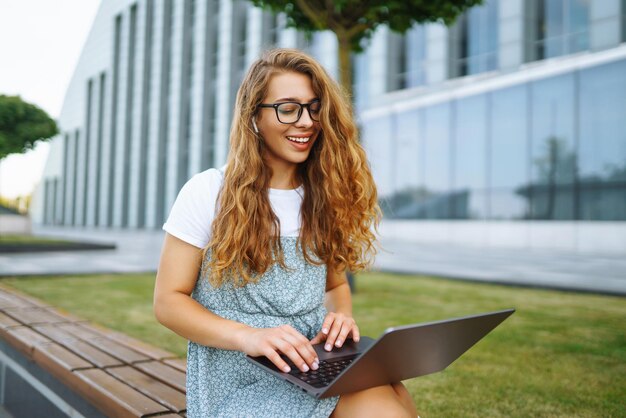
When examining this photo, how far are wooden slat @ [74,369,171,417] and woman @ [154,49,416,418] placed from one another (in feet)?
0.91

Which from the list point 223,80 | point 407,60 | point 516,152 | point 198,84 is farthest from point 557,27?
point 198,84

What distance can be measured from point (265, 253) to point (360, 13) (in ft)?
17.7

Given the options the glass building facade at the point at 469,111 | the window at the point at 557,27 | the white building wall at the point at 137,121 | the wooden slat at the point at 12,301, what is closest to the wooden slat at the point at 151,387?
the wooden slat at the point at 12,301

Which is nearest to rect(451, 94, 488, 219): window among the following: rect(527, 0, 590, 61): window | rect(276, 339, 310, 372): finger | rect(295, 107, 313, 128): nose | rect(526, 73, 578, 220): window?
rect(526, 73, 578, 220): window

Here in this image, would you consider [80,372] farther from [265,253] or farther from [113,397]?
[265,253]

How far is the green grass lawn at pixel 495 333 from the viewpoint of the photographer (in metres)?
2.89

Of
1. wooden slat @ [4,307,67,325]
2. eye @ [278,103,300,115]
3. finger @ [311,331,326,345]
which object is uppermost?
eye @ [278,103,300,115]

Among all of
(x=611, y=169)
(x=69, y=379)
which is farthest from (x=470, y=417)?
(x=611, y=169)

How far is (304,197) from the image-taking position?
75.4 inches

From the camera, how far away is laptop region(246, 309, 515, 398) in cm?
118

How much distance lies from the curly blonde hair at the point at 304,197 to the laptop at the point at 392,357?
34 cm

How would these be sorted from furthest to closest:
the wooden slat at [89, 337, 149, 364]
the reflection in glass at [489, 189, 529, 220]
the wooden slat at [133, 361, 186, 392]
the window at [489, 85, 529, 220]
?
1. the window at [489, 85, 529, 220]
2. the reflection in glass at [489, 189, 529, 220]
3. the wooden slat at [89, 337, 149, 364]
4. the wooden slat at [133, 361, 186, 392]

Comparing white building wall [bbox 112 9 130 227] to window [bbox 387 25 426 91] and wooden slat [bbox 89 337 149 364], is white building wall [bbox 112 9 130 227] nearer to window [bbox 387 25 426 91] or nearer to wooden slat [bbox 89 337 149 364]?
window [bbox 387 25 426 91]

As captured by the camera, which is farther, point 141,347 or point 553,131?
point 553,131
